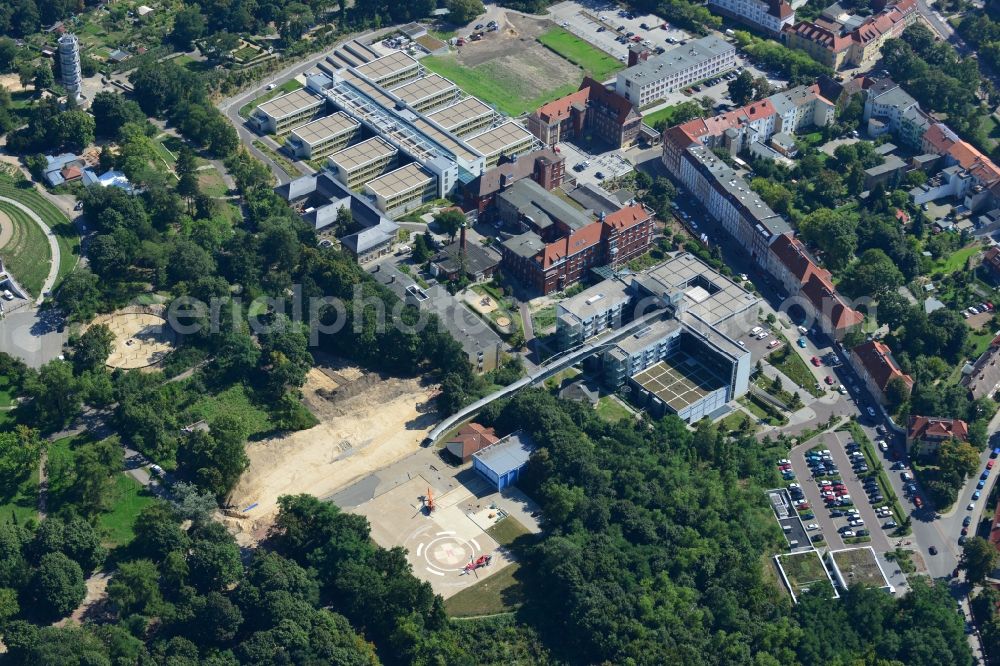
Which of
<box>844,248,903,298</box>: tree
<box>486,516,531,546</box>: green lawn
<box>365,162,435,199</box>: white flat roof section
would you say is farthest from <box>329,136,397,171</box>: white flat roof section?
<box>486,516,531,546</box>: green lawn

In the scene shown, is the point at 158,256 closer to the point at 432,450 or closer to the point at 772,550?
the point at 432,450

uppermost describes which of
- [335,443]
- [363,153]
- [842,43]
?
[842,43]

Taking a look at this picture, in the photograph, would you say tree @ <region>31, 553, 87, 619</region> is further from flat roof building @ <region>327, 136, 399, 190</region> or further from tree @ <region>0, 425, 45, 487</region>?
flat roof building @ <region>327, 136, 399, 190</region>

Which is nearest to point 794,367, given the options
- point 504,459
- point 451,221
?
point 504,459

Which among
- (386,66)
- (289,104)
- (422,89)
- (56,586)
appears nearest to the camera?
(56,586)

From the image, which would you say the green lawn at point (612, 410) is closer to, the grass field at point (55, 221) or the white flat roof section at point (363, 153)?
the white flat roof section at point (363, 153)

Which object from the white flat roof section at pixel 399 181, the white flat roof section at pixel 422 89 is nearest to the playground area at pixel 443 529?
the white flat roof section at pixel 399 181

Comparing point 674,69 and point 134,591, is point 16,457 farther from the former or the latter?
point 674,69
